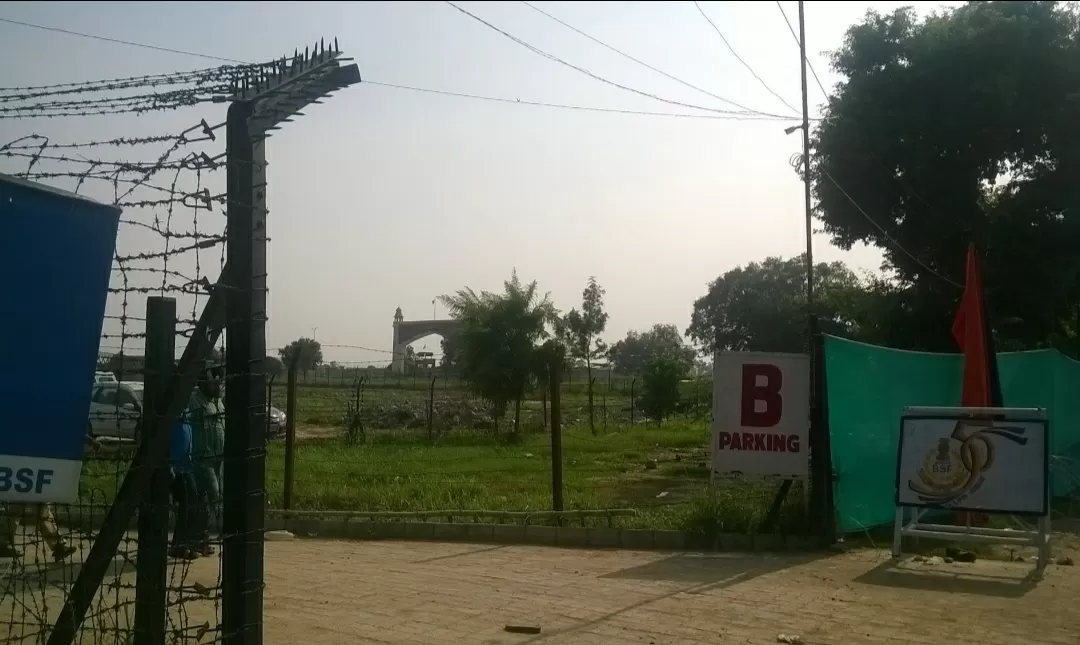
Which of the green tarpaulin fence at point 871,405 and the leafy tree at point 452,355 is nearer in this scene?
the green tarpaulin fence at point 871,405

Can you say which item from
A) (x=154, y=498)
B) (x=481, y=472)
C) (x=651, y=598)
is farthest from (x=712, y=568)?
(x=481, y=472)

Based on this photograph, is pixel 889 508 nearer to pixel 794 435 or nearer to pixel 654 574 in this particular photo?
pixel 794 435

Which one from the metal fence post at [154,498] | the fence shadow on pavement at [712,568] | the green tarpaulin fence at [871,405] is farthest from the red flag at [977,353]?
the metal fence post at [154,498]

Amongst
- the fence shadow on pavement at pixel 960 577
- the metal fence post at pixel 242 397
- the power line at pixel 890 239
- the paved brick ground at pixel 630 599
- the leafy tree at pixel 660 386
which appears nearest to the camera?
the metal fence post at pixel 242 397

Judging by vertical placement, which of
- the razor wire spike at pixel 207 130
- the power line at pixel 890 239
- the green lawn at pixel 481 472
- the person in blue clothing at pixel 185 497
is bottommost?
the green lawn at pixel 481 472

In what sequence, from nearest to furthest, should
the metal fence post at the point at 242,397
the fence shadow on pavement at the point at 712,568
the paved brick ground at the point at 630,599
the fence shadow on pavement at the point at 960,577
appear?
the metal fence post at the point at 242,397 → the paved brick ground at the point at 630,599 → the fence shadow on pavement at the point at 960,577 → the fence shadow on pavement at the point at 712,568

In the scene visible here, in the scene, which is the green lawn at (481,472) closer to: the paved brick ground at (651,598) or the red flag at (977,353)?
the paved brick ground at (651,598)

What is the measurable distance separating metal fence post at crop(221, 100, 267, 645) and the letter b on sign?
20.6 ft

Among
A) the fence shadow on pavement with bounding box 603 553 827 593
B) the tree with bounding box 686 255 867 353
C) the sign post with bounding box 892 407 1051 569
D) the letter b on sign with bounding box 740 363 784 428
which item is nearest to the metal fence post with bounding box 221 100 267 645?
the fence shadow on pavement with bounding box 603 553 827 593

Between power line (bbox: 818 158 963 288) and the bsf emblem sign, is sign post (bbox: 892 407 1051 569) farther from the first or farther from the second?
power line (bbox: 818 158 963 288)

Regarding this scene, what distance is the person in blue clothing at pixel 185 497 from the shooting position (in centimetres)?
447

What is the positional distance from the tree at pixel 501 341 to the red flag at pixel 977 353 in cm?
1600

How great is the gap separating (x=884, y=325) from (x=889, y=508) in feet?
39.2

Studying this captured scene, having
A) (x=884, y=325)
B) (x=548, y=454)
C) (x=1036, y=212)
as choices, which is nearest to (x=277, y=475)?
(x=548, y=454)
